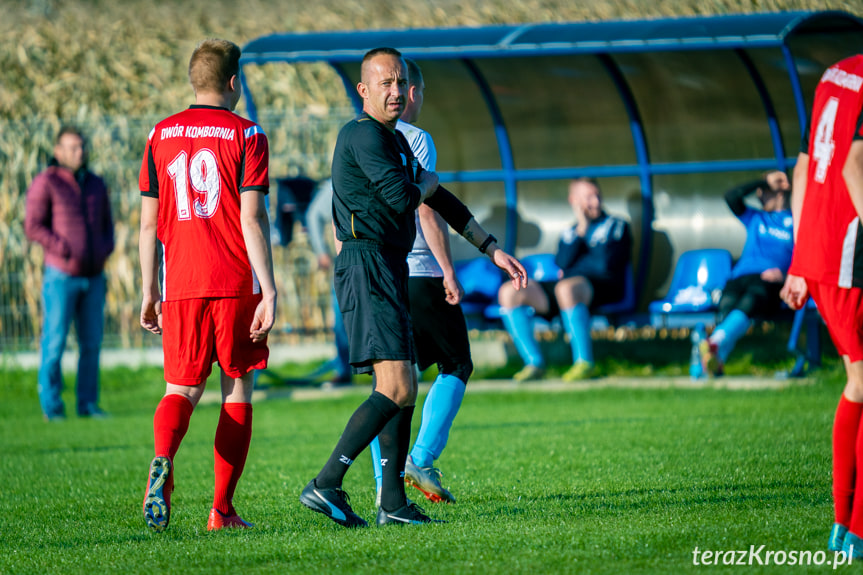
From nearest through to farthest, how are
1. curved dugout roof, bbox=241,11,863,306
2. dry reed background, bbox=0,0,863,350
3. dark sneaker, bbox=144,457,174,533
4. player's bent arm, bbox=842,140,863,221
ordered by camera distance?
1. player's bent arm, bbox=842,140,863,221
2. dark sneaker, bbox=144,457,174,533
3. curved dugout roof, bbox=241,11,863,306
4. dry reed background, bbox=0,0,863,350

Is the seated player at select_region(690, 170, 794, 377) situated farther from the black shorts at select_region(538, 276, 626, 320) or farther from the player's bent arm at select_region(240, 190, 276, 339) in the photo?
the player's bent arm at select_region(240, 190, 276, 339)

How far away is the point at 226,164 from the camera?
4.86 meters

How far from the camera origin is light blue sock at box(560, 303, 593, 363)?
11.1 m

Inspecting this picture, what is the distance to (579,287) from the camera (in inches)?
441

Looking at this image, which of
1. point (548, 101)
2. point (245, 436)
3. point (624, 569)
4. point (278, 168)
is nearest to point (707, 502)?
point (624, 569)

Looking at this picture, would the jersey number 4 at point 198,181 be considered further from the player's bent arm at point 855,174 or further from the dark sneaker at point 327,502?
the player's bent arm at point 855,174

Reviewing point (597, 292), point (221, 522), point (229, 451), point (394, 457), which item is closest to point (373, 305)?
point (394, 457)

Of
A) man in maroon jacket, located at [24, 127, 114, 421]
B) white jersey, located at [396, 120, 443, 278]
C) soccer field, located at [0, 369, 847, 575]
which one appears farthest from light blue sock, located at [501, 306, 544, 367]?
white jersey, located at [396, 120, 443, 278]

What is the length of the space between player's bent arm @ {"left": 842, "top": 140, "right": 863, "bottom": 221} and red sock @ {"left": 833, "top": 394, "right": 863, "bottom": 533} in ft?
2.28

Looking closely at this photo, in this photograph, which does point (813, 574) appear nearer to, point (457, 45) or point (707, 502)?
point (707, 502)

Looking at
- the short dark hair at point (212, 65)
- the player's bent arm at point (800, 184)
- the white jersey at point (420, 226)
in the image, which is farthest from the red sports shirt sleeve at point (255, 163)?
the player's bent arm at point (800, 184)

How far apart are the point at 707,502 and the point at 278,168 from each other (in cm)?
957

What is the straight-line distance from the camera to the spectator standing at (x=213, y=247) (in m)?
4.83

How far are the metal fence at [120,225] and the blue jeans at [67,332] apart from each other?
2.92 meters
